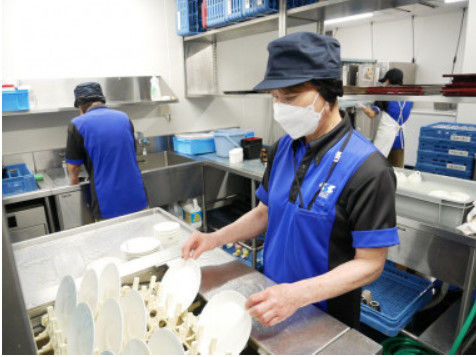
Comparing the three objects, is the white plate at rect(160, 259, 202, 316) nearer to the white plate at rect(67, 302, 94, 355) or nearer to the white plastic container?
the white plate at rect(67, 302, 94, 355)

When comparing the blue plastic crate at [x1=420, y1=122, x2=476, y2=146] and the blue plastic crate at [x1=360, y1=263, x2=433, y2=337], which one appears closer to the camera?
the blue plastic crate at [x1=360, y1=263, x2=433, y2=337]

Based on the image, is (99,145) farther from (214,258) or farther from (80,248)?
(214,258)

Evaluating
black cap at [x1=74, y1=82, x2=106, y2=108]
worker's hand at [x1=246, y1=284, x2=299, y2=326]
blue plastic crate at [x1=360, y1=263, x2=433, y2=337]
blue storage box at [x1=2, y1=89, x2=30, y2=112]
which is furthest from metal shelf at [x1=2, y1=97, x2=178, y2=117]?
worker's hand at [x1=246, y1=284, x2=299, y2=326]

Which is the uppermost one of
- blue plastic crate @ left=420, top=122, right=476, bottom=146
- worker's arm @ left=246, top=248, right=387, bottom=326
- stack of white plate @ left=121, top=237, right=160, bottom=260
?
blue plastic crate @ left=420, top=122, right=476, bottom=146

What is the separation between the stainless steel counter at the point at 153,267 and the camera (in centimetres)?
92

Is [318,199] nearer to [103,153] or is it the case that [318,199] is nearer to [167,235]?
[167,235]

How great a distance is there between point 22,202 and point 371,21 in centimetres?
699

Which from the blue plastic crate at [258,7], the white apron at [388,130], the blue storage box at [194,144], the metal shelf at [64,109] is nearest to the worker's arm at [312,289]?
the blue plastic crate at [258,7]

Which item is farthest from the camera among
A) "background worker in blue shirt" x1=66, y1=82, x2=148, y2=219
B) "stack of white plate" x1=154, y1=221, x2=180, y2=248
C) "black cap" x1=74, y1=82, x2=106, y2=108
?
"black cap" x1=74, y1=82, x2=106, y2=108

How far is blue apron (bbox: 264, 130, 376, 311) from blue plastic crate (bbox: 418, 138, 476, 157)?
2.64 meters

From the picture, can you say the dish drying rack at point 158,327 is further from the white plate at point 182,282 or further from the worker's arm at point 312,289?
the worker's arm at point 312,289

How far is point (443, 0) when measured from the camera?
2.19 metres

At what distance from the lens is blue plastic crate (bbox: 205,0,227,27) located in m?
3.24

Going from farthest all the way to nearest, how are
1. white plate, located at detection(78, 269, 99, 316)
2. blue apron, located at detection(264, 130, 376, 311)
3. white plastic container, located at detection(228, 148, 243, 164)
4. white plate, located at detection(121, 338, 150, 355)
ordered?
white plastic container, located at detection(228, 148, 243, 164) → blue apron, located at detection(264, 130, 376, 311) → white plate, located at detection(78, 269, 99, 316) → white plate, located at detection(121, 338, 150, 355)
